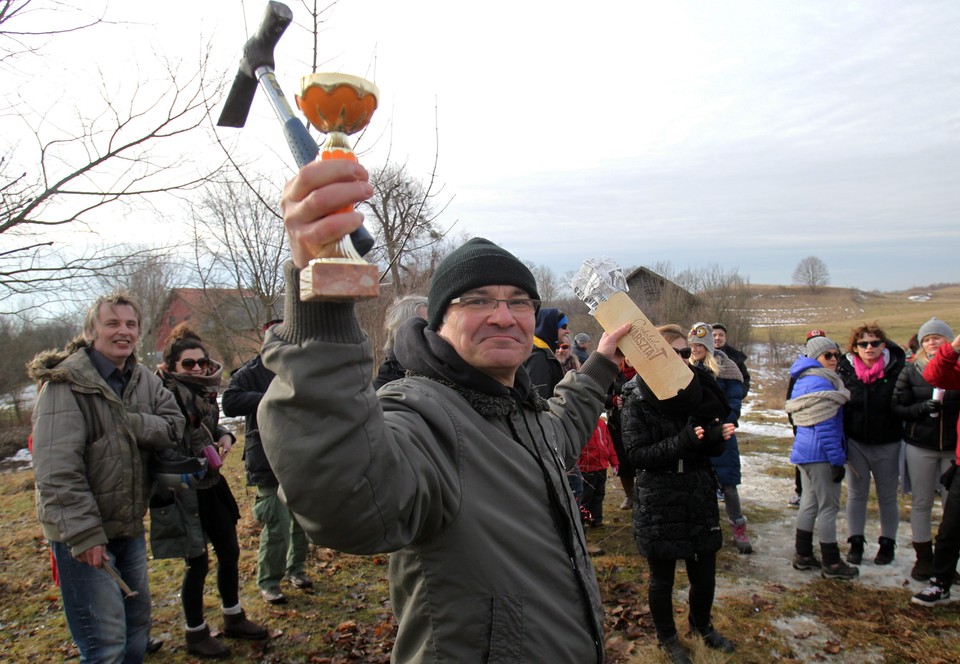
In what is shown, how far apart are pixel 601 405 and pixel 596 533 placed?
4.22m

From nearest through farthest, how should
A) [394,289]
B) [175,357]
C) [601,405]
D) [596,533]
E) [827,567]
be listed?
1. [601,405]
2. [175,357]
3. [827,567]
4. [596,533]
5. [394,289]

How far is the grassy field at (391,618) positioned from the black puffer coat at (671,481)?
0.83 m

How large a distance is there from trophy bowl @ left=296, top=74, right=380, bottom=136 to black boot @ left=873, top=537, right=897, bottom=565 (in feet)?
20.7

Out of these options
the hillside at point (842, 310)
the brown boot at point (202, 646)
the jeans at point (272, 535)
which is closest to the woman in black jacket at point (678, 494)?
the jeans at point (272, 535)

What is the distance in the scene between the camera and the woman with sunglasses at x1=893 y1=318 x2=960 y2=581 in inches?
192

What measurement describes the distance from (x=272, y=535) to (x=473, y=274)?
379 centimetres

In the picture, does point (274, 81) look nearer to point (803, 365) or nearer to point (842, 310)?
point (803, 365)

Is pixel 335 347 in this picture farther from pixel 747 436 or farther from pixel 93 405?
pixel 747 436

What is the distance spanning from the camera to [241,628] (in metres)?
4.19

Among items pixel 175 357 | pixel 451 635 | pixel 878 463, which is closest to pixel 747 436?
pixel 878 463

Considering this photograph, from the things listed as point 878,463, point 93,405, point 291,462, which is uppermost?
point 291,462

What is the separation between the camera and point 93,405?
3.00 metres

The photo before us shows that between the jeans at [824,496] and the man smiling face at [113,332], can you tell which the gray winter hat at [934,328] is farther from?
the man smiling face at [113,332]

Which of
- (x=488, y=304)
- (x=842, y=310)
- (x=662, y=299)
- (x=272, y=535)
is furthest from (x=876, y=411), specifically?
(x=842, y=310)
